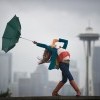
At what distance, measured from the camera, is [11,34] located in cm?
1964

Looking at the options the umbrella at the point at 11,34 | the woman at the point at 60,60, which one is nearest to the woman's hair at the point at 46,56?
the woman at the point at 60,60

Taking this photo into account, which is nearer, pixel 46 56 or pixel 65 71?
pixel 65 71

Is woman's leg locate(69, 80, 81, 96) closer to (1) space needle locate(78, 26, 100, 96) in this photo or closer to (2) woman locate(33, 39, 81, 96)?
(2) woman locate(33, 39, 81, 96)

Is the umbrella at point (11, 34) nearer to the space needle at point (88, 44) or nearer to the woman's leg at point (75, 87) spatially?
the woman's leg at point (75, 87)

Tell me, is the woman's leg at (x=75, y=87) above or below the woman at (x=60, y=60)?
below

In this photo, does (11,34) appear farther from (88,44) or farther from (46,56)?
(88,44)

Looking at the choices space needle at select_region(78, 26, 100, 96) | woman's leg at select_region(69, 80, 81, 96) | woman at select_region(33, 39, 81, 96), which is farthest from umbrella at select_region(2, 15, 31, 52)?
space needle at select_region(78, 26, 100, 96)

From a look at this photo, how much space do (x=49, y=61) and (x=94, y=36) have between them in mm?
159584

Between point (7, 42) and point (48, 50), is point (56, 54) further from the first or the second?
point (7, 42)

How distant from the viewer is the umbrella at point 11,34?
19534 mm

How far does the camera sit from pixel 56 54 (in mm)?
19531

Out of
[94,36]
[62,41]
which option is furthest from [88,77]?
[62,41]

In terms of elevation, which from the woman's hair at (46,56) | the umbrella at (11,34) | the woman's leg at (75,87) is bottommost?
the woman's leg at (75,87)

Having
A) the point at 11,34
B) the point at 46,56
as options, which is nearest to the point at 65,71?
the point at 46,56
